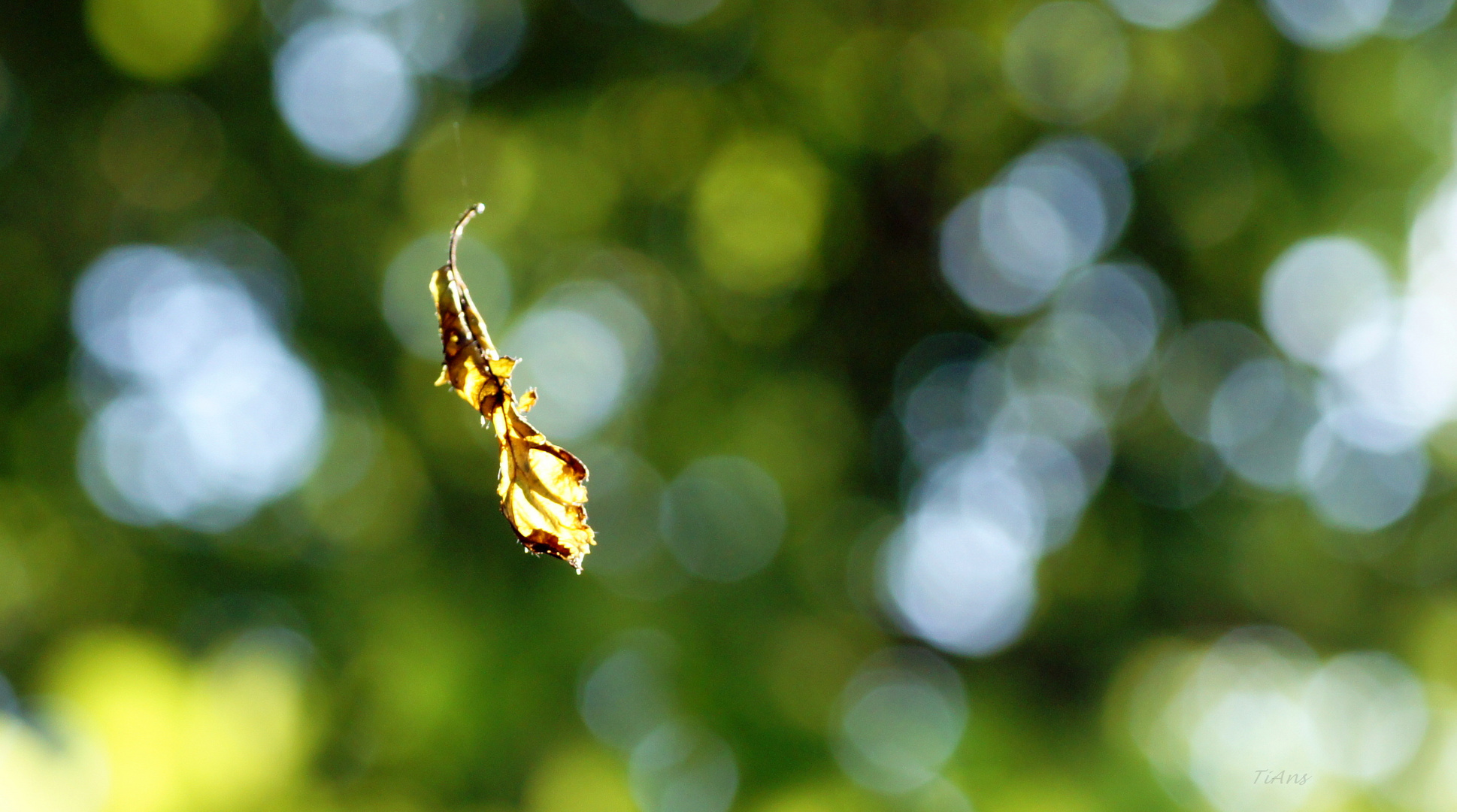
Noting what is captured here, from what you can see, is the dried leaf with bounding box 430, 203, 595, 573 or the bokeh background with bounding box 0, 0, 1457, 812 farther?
the bokeh background with bounding box 0, 0, 1457, 812

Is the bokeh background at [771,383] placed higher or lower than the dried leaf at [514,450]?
higher

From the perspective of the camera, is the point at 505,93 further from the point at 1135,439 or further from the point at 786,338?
the point at 1135,439

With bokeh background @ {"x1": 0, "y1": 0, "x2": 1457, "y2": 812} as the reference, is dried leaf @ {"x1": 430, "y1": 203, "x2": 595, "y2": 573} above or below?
below

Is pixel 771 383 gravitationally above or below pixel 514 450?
above

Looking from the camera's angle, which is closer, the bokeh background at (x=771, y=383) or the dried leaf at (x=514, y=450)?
the dried leaf at (x=514, y=450)
